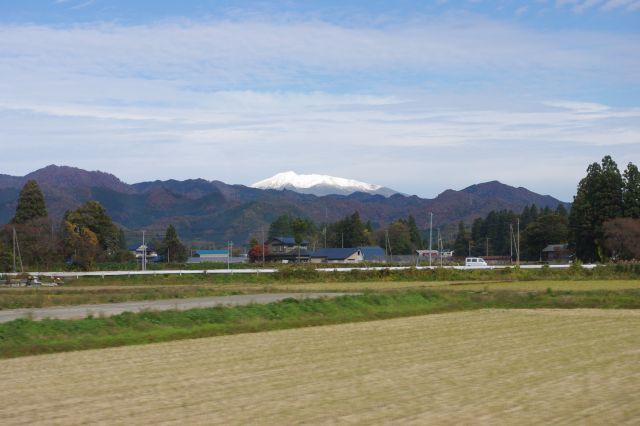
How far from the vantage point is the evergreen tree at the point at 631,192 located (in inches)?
3152

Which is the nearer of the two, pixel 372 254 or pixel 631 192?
pixel 631 192

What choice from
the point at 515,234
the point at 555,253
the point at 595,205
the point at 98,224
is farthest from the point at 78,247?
the point at 515,234

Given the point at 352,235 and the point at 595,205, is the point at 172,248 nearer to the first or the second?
the point at 352,235

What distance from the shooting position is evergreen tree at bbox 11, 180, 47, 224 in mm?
87188

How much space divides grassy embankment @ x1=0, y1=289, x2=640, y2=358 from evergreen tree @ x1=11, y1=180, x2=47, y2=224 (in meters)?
63.8

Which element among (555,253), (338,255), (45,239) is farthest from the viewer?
(338,255)

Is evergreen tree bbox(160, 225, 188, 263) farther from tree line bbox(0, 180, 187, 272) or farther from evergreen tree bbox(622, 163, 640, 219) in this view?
evergreen tree bbox(622, 163, 640, 219)

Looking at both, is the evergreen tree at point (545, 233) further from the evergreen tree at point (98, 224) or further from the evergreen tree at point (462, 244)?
the evergreen tree at point (98, 224)

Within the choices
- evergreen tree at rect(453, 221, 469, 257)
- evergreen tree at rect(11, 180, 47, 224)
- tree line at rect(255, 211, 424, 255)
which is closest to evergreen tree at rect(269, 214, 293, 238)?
tree line at rect(255, 211, 424, 255)

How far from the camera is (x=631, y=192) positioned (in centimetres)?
8125

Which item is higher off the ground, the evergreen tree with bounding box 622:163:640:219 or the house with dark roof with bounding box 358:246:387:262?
the evergreen tree with bounding box 622:163:640:219

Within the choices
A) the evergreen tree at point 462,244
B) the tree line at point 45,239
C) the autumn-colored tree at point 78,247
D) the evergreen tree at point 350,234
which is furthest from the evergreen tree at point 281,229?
the autumn-colored tree at point 78,247

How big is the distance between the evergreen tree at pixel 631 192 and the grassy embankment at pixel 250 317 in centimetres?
4807

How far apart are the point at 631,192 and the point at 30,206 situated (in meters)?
60.8
